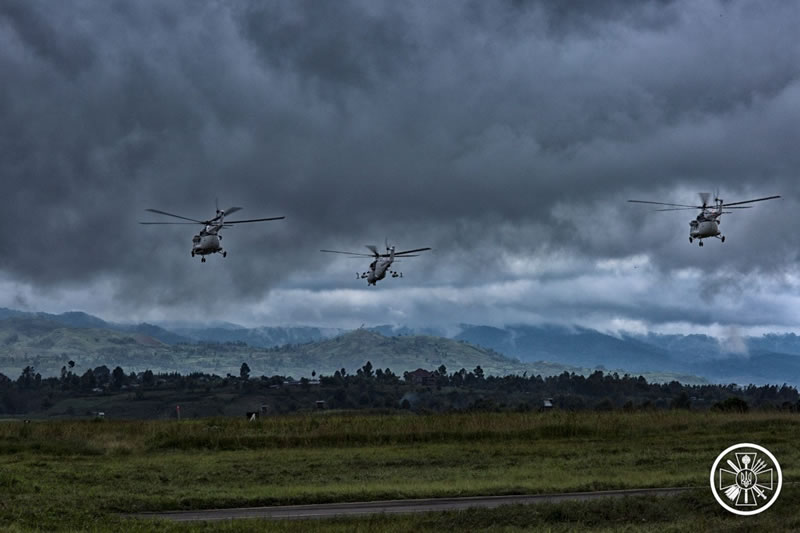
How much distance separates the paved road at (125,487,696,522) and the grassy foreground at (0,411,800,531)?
4.03 feet

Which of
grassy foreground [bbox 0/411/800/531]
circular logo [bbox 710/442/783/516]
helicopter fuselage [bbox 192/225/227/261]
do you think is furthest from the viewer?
helicopter fuselage [bbox 192/225/227/261]

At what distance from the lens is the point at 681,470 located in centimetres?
4812

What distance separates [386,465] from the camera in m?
54.1

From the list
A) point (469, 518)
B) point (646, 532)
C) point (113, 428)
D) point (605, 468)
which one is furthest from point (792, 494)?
point (113, 428)

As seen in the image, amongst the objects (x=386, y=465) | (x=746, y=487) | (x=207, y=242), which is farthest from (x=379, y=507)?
(x=207, y=242)

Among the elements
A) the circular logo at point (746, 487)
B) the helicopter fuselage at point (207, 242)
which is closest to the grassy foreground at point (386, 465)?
the circular logo at point (746, 487)

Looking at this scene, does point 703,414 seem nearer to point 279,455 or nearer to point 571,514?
point 279,455

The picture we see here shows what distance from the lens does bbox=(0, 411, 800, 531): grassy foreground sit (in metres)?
33.3

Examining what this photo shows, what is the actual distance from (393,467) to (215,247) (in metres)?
38.1

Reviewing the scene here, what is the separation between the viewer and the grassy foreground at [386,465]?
109 feet

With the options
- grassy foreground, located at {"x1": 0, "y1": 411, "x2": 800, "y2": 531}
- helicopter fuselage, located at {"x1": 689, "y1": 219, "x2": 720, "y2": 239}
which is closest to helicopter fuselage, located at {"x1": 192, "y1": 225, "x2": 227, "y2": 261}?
grassy foreground, located at {"x1": 0, "y1": 411, "x2": 800, "y2": 531}

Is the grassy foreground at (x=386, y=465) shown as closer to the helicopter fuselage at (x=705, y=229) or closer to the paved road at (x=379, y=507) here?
the paved road at (x=379, y=507)

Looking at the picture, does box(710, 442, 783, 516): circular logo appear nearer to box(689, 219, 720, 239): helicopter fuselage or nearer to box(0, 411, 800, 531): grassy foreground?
box(0, 411, 800, 531): grassy foreground

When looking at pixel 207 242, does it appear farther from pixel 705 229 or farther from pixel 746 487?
pixel 746 487
